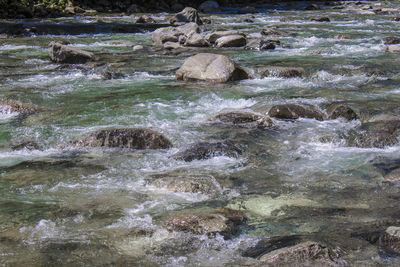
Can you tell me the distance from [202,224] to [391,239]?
4.87 feet

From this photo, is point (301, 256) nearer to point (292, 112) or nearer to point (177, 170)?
point (177, 170)

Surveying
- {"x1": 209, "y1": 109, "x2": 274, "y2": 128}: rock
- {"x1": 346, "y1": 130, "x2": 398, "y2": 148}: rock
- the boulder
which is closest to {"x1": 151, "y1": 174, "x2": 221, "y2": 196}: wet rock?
{"x1": 209, "y1": 109, "x2": 274, "y2": 128}: rock

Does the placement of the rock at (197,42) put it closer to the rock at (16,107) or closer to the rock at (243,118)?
the rock at (16,107)

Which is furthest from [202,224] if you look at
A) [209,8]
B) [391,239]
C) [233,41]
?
[209,8]

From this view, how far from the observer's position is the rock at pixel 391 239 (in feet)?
12.1

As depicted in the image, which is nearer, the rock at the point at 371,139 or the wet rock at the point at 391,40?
the rock at the point at 371,139

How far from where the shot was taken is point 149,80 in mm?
10523

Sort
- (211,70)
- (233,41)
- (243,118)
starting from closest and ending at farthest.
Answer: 1. (243,118)
2. (211,70)
3. (233,41)

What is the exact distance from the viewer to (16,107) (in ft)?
26.7

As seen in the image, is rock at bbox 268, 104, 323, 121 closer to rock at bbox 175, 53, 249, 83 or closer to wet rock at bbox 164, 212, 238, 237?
rock at bbox 175, 53, 249, 83

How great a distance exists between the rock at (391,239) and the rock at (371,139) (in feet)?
8.98

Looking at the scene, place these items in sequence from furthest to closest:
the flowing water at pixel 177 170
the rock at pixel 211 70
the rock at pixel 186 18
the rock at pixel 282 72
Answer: the rock at pixel 186 18
the rock at pixel 282 72
the rock at pixel 211 70
the flowing water at pixel 177 170

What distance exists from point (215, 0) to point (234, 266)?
33.3 metres

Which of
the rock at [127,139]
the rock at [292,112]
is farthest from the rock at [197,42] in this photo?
the rock at [127,139]
